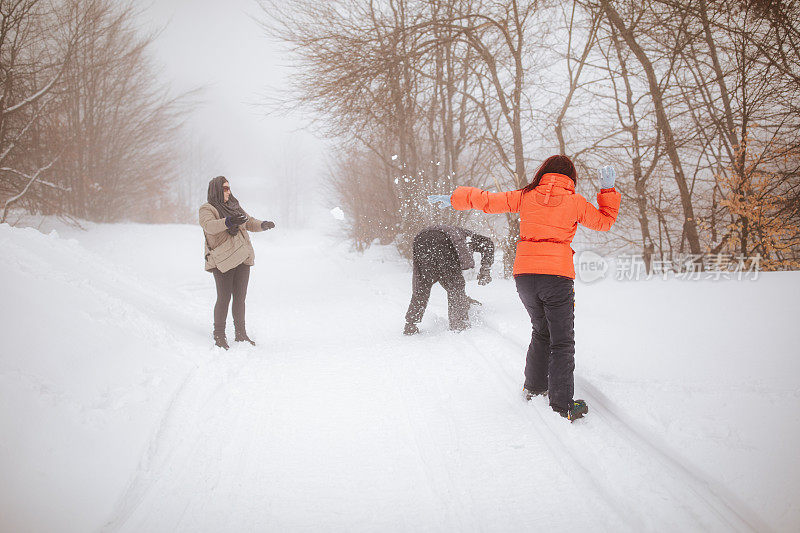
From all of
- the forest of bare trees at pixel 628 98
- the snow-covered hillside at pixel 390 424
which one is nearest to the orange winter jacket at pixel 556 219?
the snow-covered hillside at pixel 390 424

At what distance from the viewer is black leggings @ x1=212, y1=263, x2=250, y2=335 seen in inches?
164

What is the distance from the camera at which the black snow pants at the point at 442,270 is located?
445 cm

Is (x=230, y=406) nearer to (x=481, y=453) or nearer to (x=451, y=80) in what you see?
(x=481, y=453)

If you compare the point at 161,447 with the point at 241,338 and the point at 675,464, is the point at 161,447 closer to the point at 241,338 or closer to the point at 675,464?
the point at 241,338

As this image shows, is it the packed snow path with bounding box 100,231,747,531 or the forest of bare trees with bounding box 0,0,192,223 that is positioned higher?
the forest of bare trees with bounding box 0,0,192,223

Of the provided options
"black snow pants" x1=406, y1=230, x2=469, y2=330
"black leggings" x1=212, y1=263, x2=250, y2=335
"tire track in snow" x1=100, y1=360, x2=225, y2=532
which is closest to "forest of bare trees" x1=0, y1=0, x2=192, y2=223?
"black leggings" x1=212, y1=263, x2=250, y2=335

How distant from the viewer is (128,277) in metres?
6.15

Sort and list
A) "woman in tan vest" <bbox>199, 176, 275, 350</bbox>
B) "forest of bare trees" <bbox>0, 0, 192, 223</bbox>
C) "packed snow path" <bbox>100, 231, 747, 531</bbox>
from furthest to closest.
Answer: "forest of bare trees" <bbox>0, 0, 192, 223</bbox> < "woman in tan vest" <bbox>199, 176, 275, 350</bbox> < "packed snow path" <bbox>100, 231, 747, 531</bbox>

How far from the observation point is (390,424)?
99.5 inches

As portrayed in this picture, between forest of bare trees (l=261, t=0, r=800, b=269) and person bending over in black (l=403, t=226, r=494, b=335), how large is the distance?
3616 millimetres

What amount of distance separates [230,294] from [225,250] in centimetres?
53

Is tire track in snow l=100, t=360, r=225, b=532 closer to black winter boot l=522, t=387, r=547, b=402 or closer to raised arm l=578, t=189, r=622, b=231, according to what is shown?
black winter boot l=522, t=387, r=547, b=402

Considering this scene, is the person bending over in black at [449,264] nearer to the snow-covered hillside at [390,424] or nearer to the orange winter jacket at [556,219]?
the snow-covered hillside at [390,424]

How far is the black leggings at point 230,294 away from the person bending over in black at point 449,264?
200cm
